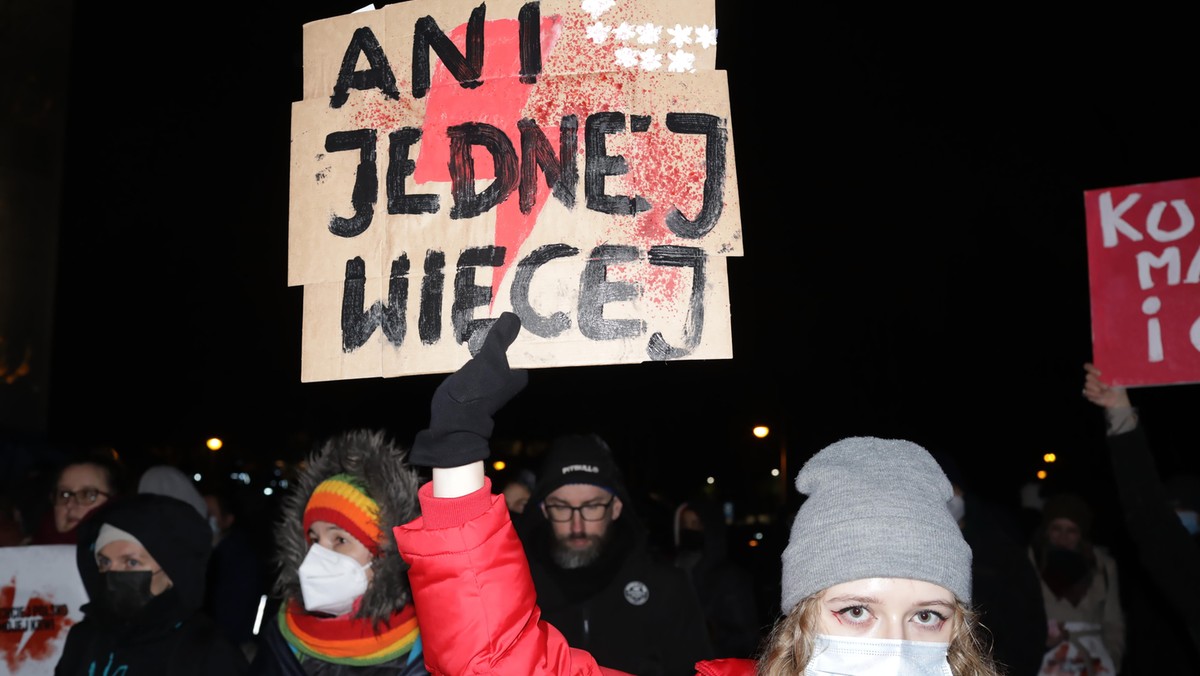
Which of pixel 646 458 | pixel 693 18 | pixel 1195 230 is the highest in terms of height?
pixel 693 18

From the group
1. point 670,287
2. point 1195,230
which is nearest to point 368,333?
point 670,287

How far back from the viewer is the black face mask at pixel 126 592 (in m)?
3.27

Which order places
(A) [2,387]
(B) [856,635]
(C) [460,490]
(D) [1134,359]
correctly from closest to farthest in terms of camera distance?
(C) [460,490], (B) [856,635], (D) [1134,359], (A) [2,387]

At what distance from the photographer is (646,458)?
95.8 ft

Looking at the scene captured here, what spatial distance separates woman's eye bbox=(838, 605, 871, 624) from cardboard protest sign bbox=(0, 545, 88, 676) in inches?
127

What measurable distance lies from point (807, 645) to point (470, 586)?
63 cm

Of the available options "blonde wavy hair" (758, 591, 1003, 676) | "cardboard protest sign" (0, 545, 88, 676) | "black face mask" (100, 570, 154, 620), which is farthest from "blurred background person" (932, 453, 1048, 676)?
"cardboard protest sign" (0, 545, 88, 676)

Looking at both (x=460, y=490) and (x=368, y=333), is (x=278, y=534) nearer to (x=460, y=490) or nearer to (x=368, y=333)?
(x=368, y=333)

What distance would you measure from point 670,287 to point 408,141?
2.28 ft

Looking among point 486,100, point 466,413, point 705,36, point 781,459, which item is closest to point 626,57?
point 705,36

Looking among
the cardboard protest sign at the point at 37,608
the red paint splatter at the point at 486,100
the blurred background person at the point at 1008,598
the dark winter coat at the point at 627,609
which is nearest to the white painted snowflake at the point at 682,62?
the red paint splatter at the point at 486,100

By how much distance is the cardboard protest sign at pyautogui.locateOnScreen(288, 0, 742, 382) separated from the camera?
2.19 m

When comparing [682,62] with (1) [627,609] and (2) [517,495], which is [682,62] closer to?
(1) [627,609]

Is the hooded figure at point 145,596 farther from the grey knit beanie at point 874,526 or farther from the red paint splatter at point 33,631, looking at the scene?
the grey knit beanie at point 874,526
